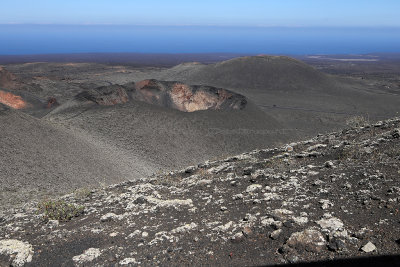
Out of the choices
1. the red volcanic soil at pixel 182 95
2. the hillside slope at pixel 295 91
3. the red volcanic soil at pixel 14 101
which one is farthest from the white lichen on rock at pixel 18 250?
the red volcanic soil at pixel 14 101

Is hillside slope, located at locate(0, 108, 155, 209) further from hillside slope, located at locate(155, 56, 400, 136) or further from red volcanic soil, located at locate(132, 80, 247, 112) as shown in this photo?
hillside slope, located at locate(155, 56, 400, 136)

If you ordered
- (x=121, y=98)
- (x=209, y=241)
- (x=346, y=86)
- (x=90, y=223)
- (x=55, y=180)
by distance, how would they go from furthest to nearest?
(x=346, y=86), (x=121, y=98), (x=55, y=180), (x=90, y=223), (x=209, y=241)

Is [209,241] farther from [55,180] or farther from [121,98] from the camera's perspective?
[121,98]

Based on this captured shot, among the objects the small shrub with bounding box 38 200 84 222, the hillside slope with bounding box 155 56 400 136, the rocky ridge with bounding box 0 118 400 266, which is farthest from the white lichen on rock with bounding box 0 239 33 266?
the hillside slope with bounding box 155 56 400 136

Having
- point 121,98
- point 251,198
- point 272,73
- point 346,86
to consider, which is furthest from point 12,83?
point 346,86

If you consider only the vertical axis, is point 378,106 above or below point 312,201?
below
